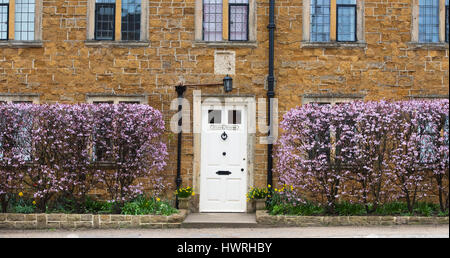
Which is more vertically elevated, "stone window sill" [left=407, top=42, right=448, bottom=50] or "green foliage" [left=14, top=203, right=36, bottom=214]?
"stone window sill" [left=407, top=42, right=448, bottom=50]

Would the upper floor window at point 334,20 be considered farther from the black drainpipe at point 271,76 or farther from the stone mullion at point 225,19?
the stone mullion at point 225,19

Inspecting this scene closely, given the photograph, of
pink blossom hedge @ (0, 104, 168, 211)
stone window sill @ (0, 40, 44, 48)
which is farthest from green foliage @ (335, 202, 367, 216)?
stone window sill @ (0, 40, 44, 48)

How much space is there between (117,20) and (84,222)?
16.5 feet

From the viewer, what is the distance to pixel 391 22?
1341cm

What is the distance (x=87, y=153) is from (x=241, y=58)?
14.0 feet

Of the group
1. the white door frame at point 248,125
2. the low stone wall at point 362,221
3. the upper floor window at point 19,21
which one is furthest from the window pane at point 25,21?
the low stone wall at point 362,221

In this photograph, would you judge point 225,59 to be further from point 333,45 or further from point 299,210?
point 299,210

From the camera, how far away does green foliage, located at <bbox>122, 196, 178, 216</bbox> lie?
11625 mm

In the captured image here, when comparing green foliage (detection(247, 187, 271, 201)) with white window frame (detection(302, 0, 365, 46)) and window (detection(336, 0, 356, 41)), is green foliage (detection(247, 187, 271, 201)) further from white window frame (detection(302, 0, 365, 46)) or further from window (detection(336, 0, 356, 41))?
window (detection(336, 0, 356, 41))

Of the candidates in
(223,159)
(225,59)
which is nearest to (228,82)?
(225,59)

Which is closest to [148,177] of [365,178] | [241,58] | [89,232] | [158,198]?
[158,198]

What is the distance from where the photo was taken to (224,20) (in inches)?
531

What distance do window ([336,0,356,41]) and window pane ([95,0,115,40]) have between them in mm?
5502

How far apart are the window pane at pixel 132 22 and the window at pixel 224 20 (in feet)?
4.84
